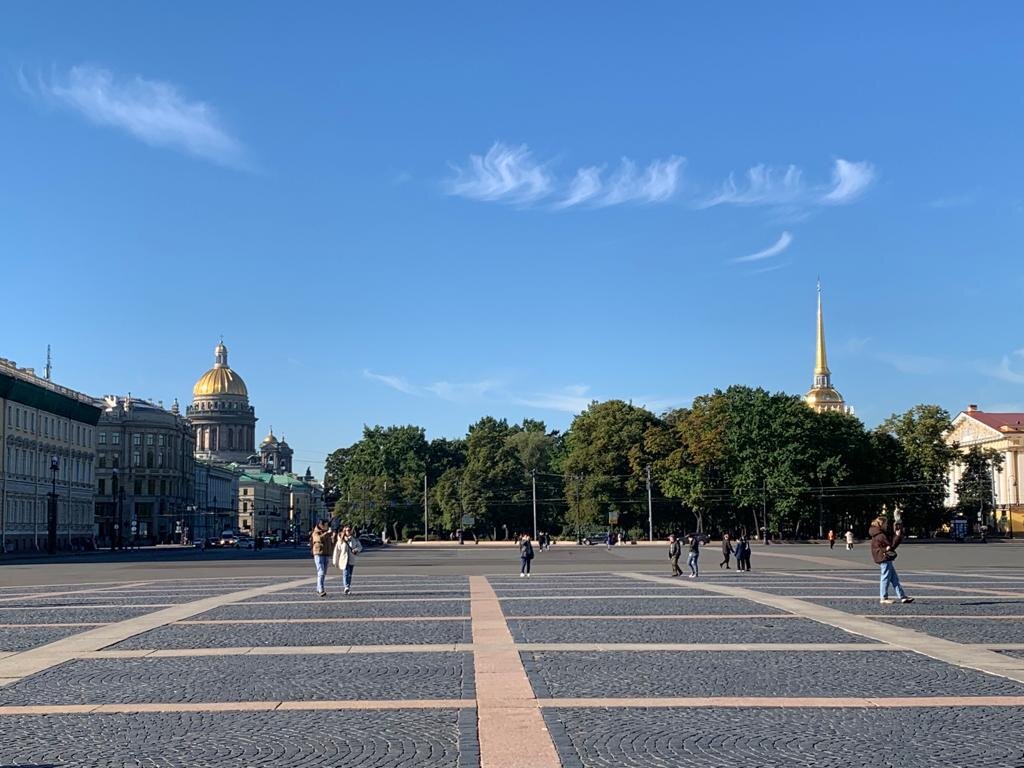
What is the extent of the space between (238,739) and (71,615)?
14086 mm

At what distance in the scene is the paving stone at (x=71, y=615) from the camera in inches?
814

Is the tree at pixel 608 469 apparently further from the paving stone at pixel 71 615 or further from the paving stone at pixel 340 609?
the paving stone at pixel 71 615

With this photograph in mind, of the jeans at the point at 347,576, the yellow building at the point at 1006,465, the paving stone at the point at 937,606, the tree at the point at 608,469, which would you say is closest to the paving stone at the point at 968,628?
the paving stone at the point at 937,606

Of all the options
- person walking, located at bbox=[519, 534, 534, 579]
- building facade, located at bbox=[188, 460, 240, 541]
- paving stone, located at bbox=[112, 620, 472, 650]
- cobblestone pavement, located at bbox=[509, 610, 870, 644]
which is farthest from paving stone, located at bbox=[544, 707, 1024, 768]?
building facade, located at bbox=[188, 460, 240, 541]

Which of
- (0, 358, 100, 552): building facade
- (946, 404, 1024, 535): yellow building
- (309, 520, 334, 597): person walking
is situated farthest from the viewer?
(946, 404, 1024, 535): yellow building

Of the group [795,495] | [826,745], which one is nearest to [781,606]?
[826,745]

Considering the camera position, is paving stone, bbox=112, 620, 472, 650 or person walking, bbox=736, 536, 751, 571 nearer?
paving stone, bbox=112, 620, 472, 650

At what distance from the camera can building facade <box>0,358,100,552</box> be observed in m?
84.4

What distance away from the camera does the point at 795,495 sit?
90.1 meters

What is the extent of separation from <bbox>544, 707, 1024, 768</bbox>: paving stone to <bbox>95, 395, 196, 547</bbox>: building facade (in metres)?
145

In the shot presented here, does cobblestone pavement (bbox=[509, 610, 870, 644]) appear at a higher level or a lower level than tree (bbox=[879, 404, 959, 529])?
lower

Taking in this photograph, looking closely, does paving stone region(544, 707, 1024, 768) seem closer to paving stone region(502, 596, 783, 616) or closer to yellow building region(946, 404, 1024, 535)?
paving stone region(502, 596, 783, 616)

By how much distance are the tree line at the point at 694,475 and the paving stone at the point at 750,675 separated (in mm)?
69593

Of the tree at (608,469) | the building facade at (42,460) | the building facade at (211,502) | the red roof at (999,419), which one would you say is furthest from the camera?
the building facade at (211,502)
